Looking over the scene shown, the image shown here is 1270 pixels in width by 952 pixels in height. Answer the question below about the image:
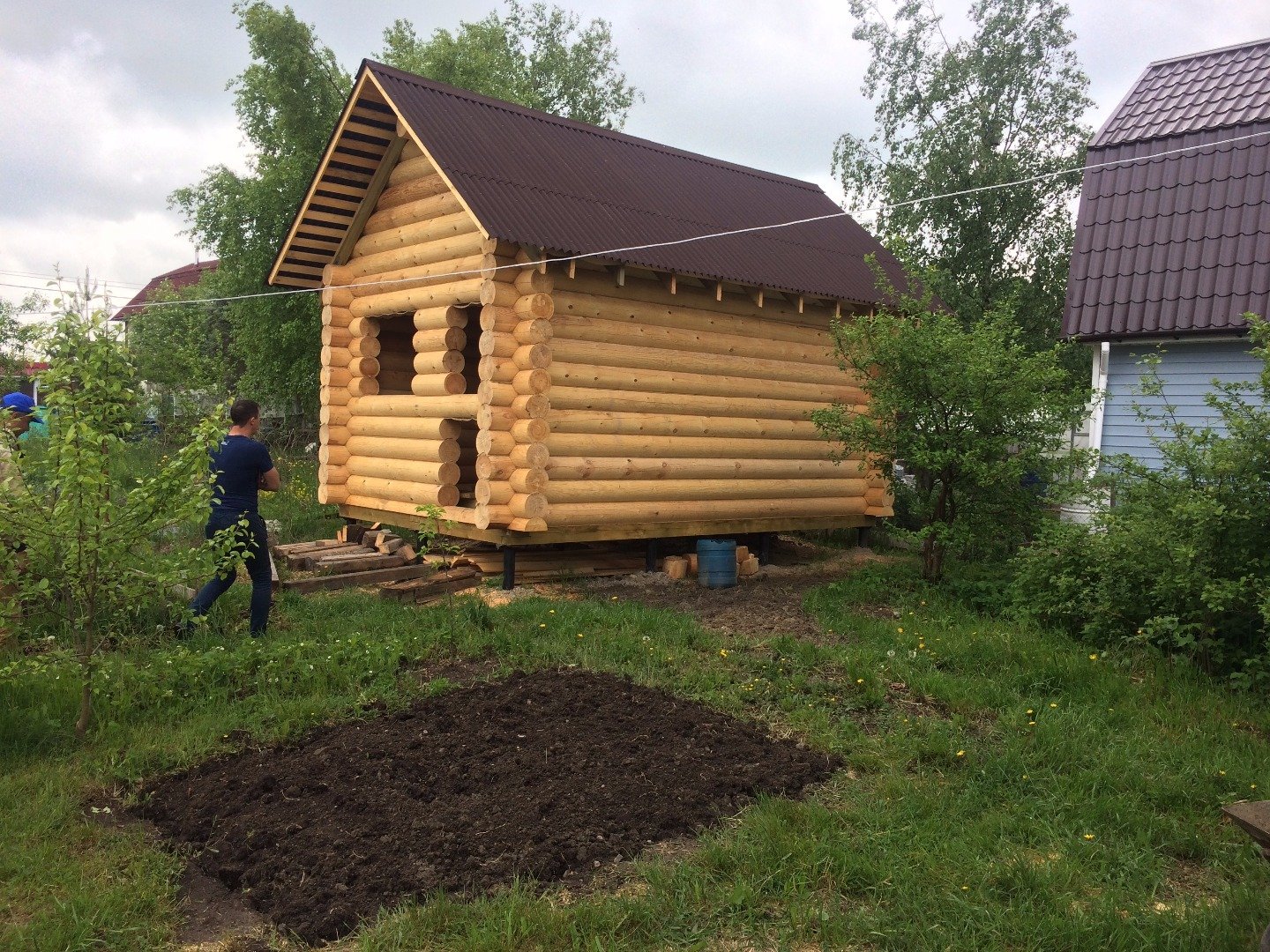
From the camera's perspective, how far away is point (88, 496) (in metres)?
5.41

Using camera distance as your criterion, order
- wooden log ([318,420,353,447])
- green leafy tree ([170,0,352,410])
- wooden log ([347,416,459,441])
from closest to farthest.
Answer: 1. wooden log ([347,416,459,441])
2. wooden log ([318,420,353,447])
3. green leafy tree ([170,0,352,410])

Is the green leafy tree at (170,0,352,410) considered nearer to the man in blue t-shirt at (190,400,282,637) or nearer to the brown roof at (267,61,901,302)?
the brown roof at (267,61,901,302)

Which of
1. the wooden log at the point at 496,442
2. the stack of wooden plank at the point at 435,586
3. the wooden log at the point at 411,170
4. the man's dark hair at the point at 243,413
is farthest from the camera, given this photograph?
the wooden log at the point at 411,170

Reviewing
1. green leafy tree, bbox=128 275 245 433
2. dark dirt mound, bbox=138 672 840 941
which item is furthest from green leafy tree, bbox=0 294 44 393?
dark dirt mound, bbox=138 672 840 941

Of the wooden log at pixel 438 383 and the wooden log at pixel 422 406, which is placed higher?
the wooden log at pixel 438 383

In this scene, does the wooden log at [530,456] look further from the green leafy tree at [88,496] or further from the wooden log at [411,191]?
the green leafy tree at [88,496]

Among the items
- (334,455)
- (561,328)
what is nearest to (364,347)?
(334,455)

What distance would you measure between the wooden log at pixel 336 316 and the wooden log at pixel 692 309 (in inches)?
160

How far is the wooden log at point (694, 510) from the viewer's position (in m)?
10.7

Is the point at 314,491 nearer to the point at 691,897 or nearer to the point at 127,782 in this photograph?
the point at 127,782

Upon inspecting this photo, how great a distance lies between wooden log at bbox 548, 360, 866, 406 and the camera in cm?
1071

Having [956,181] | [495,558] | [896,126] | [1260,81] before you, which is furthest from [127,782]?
[896,126]

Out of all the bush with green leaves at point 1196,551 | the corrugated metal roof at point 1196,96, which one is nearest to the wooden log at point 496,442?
the bush with green leaves at point 1196,551

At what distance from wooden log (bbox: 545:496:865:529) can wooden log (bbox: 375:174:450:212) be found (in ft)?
13.2
